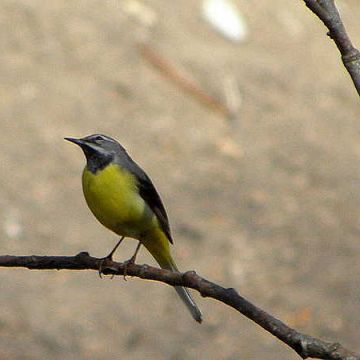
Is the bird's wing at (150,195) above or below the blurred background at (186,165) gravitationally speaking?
above

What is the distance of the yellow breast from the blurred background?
12.5ft

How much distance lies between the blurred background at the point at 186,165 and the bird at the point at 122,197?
3712 mm

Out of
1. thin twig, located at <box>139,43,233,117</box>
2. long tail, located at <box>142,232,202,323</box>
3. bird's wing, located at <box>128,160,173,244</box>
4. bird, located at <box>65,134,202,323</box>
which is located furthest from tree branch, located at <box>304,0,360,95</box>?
thin twig, located at <box>139,43,233,117</box>

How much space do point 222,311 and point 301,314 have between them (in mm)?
732

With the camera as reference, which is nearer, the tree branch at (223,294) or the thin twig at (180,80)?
the tree branch at (223,294)

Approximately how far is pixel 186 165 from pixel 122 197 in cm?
580

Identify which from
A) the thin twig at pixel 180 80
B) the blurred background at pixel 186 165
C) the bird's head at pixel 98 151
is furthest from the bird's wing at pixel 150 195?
the thin twig at pixel 180 80

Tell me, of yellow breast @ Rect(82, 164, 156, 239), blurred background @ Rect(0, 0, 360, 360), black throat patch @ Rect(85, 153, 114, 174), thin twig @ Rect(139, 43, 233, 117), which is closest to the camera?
yellow breast @ Rect(82, 164, 156, 239)

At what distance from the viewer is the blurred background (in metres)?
8.87

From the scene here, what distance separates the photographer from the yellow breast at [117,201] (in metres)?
4.66

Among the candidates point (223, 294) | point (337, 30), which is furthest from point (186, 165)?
point (337, 30)

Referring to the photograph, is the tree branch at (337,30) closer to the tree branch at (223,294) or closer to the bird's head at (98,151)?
the tree branch at (223,294)

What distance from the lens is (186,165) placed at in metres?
10.5

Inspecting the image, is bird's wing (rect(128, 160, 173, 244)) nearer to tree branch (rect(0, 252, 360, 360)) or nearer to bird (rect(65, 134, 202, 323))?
bird (rect(65, 134, 202, 323))
